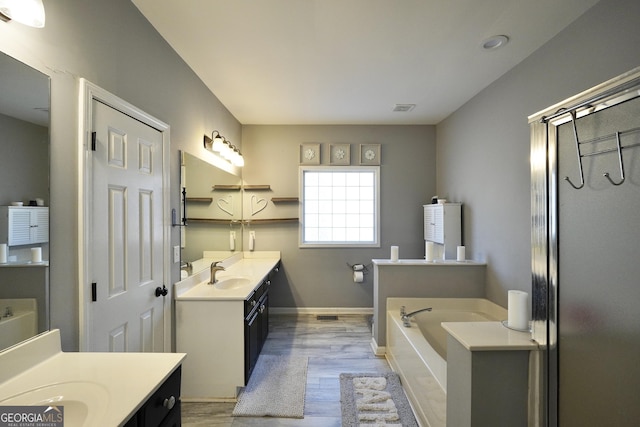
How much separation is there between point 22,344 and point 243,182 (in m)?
3.28

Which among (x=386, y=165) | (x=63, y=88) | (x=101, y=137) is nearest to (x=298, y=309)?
(x=386, y=165)

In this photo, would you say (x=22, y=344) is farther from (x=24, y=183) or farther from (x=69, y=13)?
(x=69, y=13)

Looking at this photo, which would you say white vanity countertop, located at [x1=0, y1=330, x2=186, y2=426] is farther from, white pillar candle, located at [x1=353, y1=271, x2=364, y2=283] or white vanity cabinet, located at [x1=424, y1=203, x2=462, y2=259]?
white vanity cabinet, located at [x1=424, y1=203, x2=462, y2=259]

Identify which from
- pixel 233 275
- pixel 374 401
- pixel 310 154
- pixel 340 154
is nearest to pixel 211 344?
pixel 233 275

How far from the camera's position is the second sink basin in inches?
110

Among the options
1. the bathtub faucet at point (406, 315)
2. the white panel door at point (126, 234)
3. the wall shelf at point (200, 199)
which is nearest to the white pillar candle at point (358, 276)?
the bathtub faucet at point (406, 315)

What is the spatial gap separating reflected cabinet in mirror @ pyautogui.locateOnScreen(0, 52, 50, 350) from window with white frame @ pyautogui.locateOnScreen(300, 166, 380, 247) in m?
3.19

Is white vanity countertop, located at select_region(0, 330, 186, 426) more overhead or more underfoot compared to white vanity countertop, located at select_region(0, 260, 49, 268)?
more underfoot

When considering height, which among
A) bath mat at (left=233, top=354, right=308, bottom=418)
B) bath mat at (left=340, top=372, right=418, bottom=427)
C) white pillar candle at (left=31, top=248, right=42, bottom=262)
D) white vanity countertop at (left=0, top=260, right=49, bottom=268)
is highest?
white pillar candle at (left=31, top=248, right=42, bottom=262)

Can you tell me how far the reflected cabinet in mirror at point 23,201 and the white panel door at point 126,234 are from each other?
0.80 feet

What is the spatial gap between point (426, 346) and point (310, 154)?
2.88 meters

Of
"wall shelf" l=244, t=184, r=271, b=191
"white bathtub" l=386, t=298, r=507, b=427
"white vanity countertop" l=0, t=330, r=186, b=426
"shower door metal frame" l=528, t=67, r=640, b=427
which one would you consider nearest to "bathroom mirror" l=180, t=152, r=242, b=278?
"wall shelf" l=244, t=184, r=271, b=191

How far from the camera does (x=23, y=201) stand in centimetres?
110

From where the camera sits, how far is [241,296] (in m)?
2.27
